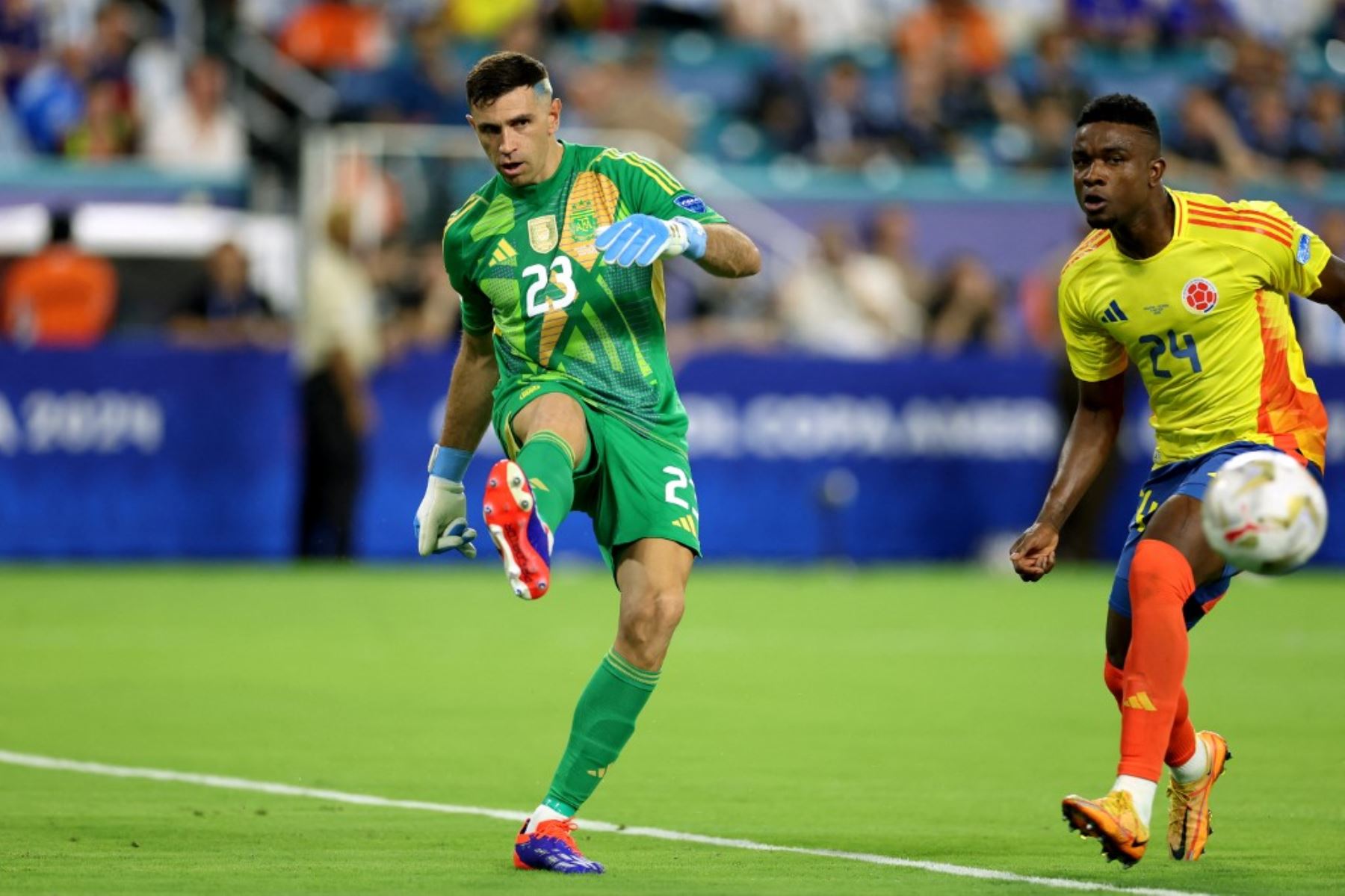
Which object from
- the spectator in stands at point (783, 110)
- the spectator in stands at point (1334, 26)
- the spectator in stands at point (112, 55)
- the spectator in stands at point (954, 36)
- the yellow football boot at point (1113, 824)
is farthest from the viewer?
the spectator in stands at point (1334, 26)

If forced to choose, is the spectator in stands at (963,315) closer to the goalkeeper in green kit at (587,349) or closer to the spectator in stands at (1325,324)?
the spectator in stands at (1325,324)

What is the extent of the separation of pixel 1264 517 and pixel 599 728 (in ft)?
6.76

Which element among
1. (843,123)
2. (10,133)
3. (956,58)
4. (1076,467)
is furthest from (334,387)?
(1076,467)

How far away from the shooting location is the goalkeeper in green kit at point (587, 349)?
22.7 ft

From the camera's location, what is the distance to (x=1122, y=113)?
6.98 meters

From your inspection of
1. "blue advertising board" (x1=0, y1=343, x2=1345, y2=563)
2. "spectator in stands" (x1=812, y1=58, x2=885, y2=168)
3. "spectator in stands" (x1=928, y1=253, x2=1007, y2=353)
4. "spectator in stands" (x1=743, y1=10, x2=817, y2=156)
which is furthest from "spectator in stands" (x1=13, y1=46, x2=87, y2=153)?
"spectator in stands" (x1=928, y1=253, x2=1007, y2=353)

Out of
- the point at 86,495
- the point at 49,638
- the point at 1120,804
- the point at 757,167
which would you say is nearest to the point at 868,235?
the point at 757,167

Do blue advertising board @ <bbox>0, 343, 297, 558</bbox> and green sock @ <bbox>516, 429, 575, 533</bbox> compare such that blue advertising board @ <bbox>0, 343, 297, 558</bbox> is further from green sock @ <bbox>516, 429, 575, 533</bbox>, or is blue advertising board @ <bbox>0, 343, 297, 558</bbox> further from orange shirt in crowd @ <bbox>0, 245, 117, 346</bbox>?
green sock @ <bbox>516, 429, 575, 533</bbox>

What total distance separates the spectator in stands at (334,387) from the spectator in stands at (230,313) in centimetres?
61

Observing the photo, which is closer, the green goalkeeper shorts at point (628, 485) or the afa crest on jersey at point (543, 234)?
the green goalkeeper shorts at point (628, 485)

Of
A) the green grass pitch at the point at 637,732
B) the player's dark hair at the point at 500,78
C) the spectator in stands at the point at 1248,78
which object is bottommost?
the green grass pitch at the point at 637,732

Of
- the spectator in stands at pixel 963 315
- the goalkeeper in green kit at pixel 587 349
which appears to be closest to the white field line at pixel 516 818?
the goalkeeper in green kit at pixel 587 349

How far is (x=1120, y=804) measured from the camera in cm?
644

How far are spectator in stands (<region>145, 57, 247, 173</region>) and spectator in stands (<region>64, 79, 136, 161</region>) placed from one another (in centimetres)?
25
